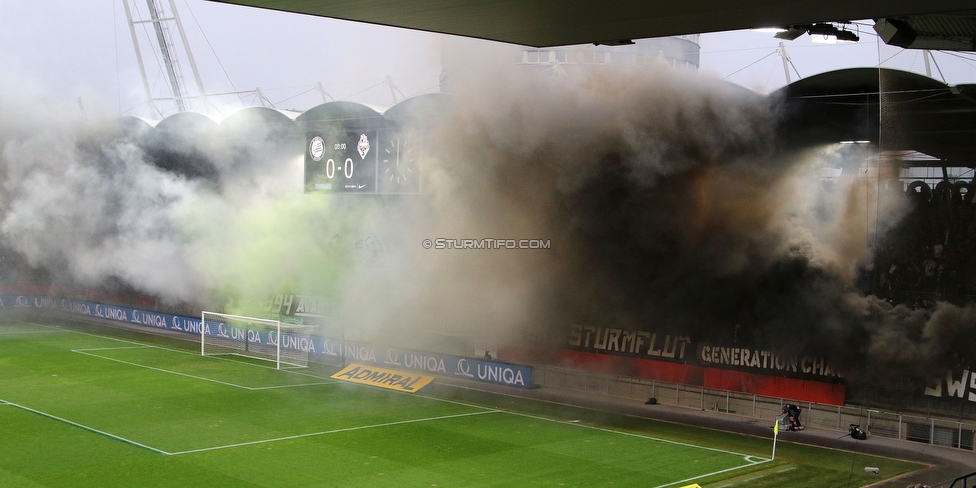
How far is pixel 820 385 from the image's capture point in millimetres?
21984

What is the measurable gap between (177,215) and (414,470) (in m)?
26.1

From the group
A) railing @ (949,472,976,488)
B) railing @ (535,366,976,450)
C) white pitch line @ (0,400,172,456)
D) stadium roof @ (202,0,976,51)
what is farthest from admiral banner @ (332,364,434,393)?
railing @ (949,472,976,488)

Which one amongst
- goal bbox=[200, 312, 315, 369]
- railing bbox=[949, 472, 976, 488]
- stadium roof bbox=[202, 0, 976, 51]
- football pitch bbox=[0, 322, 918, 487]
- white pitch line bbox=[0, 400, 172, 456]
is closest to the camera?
railing bbox=[949, 472, 976, 488]

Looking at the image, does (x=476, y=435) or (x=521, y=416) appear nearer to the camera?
(x=476, y=435)

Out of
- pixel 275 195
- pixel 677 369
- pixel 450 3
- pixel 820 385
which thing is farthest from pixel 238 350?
pixel 450 3

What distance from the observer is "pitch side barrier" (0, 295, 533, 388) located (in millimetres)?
27031

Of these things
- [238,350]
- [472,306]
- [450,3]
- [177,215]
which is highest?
[450,3]

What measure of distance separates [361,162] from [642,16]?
17.7 metres

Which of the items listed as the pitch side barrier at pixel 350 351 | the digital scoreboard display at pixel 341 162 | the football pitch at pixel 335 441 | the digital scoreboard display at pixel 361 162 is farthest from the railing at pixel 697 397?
the digital scoreboard display at pixel 341 162

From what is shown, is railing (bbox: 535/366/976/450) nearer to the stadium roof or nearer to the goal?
the stadium roof

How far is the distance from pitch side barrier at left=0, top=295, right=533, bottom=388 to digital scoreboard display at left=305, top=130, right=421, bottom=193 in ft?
17.3

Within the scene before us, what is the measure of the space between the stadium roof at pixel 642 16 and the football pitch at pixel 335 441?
8.05 metres

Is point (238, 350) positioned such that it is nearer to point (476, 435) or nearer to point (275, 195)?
point (275, 195)

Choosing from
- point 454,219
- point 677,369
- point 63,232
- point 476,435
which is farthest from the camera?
point 63,232
